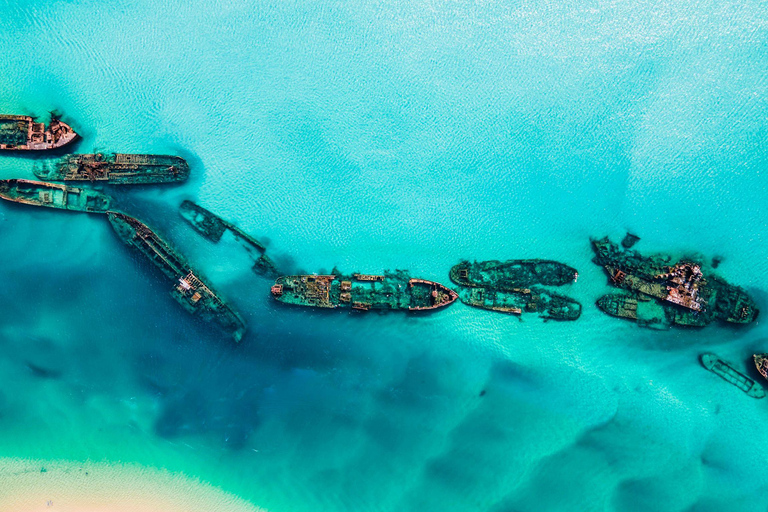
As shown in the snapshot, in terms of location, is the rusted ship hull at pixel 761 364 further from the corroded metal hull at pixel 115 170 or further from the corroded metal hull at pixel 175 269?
the corroded metal hull at pixel 115 170

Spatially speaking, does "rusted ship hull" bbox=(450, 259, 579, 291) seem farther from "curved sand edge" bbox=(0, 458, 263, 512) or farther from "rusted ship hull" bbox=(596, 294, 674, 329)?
"curved sand edge" bbox=(0, 458, 263, 512)

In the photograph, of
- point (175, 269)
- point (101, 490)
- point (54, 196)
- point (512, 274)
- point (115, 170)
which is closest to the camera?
point (175, 269)

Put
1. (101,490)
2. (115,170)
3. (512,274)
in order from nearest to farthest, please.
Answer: (115,170) < (512,274) < (101,490)

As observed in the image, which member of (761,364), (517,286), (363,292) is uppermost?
(517,286)

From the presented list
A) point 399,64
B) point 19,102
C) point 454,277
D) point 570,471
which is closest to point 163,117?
point 19,102

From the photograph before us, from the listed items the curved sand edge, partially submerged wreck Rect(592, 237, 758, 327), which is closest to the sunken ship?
partially submerged wreck Rect(592, 237, 758, 327)

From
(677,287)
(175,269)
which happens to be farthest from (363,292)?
(677,287)

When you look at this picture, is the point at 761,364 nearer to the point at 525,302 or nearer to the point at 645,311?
the point at 645,311
